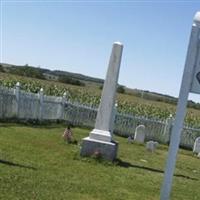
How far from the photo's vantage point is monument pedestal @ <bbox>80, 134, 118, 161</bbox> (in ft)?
45.3

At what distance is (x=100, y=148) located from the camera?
547 inches

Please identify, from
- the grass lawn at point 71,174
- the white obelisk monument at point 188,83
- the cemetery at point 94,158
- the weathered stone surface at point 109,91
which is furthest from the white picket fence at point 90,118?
the white obelisk monument at point 188,83

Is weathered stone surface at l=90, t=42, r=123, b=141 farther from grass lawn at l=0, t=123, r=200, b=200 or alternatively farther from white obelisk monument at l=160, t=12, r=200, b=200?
white obelisk monument at l=160, t=12, r=200, b=200

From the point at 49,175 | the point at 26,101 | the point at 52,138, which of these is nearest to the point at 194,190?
the point at 49,175

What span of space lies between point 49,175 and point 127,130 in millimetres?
16577

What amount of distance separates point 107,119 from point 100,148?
0.81 meters

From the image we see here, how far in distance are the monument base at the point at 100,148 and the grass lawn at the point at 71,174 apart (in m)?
0.26

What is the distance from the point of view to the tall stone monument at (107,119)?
547 inches

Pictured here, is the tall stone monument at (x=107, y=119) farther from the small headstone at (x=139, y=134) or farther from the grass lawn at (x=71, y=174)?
the small headstone at (x=139, y=134)

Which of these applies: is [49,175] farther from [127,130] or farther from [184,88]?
[127,130]

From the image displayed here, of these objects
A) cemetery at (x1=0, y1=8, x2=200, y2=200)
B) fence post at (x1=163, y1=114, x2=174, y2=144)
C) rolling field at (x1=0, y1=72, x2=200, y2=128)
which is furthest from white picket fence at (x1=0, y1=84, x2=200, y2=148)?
rolling field at (x1=0, y1=72, x2=200, y2=128)

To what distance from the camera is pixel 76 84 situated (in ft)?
261

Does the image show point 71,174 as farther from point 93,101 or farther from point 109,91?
point 93,101

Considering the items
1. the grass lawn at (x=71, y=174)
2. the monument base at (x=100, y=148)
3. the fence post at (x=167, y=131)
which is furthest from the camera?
the fence post at (x=167, y=131)
